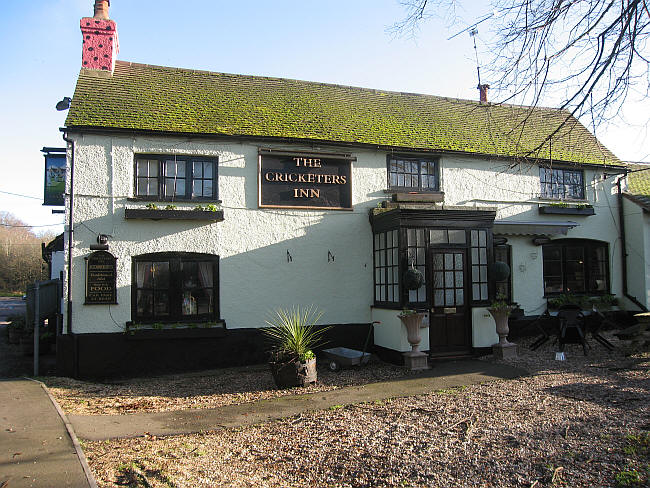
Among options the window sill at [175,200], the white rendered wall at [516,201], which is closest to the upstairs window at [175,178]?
the window sill at [175,200]

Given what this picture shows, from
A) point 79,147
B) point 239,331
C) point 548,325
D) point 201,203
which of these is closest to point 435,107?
point 548,325

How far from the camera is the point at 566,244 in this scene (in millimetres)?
14320

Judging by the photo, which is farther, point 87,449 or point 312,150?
point 312,150

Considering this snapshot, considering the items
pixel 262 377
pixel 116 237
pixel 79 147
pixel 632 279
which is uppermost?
pixel 79 147

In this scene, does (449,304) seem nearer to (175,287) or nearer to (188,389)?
(188,389)

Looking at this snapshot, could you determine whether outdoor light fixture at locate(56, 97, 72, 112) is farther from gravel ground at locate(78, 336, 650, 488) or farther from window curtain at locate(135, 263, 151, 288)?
gravel ground at locate(78, 336, 650, 488)

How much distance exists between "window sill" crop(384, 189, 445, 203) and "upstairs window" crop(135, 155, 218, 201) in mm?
4437

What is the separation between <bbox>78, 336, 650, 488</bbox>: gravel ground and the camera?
4727 mm

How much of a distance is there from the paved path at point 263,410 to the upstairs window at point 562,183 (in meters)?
6.63

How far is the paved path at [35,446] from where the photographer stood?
4.65 meters

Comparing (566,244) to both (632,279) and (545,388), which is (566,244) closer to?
(632,279)

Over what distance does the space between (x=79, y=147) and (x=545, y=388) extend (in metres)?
10.4

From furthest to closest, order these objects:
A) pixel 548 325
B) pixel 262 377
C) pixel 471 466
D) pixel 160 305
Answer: pixel 548 325, pixel 160 305, pixel 262 377, pixel 471 466

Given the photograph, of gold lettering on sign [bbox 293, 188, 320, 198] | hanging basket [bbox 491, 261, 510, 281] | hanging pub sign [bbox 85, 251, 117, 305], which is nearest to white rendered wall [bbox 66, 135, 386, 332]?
hanging pub sign [bbox 85, 251, 117, 305]
